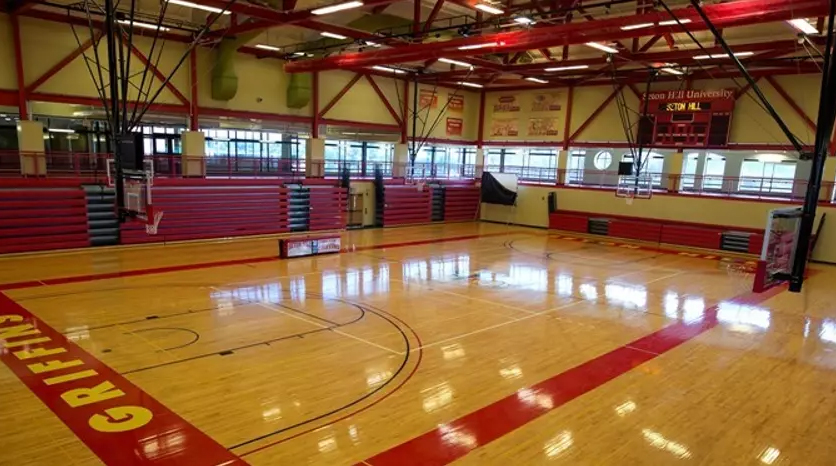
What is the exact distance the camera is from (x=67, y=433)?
457 centimetres

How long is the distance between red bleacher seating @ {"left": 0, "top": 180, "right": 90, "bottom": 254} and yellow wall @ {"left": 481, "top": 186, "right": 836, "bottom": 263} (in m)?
14.8

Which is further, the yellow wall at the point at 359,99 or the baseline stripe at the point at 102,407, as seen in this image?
the yellow wall at the point at 359,99

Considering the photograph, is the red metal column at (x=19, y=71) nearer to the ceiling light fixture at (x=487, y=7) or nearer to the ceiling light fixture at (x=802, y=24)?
the ceiling light fixture at (x=487, y=7)

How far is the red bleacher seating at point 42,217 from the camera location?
38.8 ft

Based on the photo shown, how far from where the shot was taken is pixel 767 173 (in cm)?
2434

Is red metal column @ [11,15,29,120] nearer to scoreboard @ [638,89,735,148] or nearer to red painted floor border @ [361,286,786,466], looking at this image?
red painted floor border @ [361,286,786,466]

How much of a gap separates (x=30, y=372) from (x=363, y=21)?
12548 mm

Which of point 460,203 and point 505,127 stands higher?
point 505,127

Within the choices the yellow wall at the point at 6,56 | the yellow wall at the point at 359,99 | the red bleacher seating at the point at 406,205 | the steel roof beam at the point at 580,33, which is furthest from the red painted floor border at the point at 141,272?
the yellow wall at the point at 359,99

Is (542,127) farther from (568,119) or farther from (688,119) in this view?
(688,119)

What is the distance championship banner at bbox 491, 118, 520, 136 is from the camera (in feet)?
76.9

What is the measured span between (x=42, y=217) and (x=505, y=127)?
17.3 m

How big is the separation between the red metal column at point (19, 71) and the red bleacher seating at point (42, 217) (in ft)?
7.61

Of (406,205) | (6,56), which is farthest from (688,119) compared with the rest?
(6,56)
